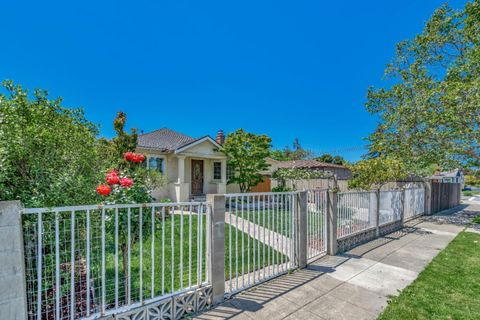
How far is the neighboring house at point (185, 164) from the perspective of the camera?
14.9 metres

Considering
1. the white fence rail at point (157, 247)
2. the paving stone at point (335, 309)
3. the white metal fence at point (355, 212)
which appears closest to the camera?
the white fence rail at point (157, 247)

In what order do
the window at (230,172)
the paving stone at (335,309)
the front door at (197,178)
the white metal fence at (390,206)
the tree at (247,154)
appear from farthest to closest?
the window at (230,172) < the front door at (197,178) < the tree at (247,154) < the white metal fence at (390,206) < the paving stone at (335,309)

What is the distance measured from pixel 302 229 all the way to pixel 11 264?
473 cm

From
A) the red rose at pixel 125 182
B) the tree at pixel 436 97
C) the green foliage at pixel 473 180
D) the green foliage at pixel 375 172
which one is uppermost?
the tree at pixel 436 97

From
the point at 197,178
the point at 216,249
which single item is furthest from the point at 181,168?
the point at 216,249

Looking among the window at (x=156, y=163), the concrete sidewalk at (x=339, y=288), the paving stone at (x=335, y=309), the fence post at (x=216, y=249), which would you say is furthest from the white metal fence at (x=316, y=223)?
the window at (x=156, y=163)

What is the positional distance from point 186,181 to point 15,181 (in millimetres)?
13219

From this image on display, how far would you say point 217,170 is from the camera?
1777 centimetres

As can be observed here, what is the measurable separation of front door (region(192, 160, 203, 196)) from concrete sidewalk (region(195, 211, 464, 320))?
1137 centimetres

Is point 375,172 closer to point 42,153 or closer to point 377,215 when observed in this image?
point 377,215

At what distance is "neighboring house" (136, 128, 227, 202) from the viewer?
48.7ft

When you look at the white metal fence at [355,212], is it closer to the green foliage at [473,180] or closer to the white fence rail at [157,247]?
the white fence rail at [157,247]

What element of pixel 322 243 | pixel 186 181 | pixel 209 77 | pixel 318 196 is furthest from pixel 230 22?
pixel 322 243

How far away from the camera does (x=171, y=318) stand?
3.36 meters
